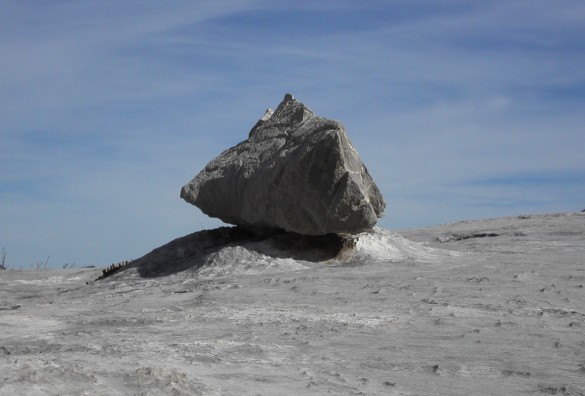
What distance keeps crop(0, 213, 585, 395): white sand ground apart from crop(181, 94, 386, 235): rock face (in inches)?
18.1

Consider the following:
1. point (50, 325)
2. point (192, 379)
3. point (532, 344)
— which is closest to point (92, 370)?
point (192, 379)

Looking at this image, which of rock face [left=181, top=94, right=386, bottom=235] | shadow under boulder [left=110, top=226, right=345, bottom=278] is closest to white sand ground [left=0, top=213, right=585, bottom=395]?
shadow under boulder [left=110, top=226, right=345, bottom=278]

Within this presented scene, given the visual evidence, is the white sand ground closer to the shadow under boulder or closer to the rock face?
the shadow under boulder

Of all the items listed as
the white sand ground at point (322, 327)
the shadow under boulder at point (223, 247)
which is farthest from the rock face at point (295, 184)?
the white sand ground at point (322, 327)

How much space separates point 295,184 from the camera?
935cm

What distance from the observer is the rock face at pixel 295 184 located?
9109mm

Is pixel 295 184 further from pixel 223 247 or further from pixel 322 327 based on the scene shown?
pixel 322 327

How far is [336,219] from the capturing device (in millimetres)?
9117

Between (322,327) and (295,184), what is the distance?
3222 mm

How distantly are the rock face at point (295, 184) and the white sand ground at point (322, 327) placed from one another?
461 mm

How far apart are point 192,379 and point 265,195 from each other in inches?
198

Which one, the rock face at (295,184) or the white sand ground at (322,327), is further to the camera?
the rock face at (295,184)

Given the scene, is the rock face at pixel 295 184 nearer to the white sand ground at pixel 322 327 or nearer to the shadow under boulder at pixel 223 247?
the shadow under boulder at pixel 223 247

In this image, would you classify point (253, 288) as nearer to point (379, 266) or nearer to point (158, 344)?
point (379, 266)
